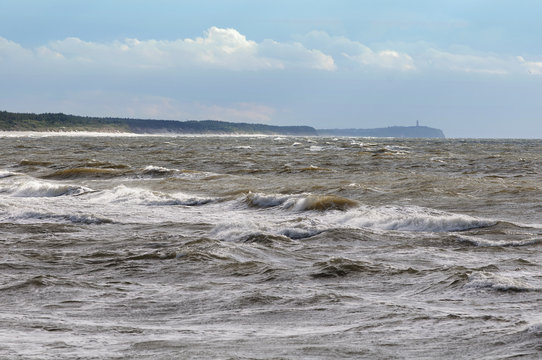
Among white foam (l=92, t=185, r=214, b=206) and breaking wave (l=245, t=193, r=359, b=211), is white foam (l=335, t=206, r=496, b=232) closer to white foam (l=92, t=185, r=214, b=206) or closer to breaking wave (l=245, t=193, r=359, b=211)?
breaking wave (l=245, t=193, r=359, b=211)

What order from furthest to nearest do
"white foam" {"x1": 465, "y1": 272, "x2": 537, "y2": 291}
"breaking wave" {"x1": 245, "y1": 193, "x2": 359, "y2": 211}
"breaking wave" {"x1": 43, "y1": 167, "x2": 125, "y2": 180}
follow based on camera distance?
"breaking wave" {"x1": 43, "y1": 167, "x2": 125, "y2": 180} → "breaking wave" {"x1": 245, "y1": 193, "x2": 359, "y2": 211} → "white foam" {"x1": 465, "y1": 272, "x2": 537, "y2": 291}

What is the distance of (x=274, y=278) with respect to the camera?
30.8 feet

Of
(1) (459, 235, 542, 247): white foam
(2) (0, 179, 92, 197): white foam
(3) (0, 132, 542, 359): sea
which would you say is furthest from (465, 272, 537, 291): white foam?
(2) (0, 179, 92, 197): white foam

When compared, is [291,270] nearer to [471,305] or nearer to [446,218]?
[471,305]

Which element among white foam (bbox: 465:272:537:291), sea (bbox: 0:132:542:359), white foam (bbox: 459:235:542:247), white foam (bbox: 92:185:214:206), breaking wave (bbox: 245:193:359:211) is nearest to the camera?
sea (bbox: 0:132:542:359)

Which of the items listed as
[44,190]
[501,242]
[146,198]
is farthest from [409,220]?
[44,190]

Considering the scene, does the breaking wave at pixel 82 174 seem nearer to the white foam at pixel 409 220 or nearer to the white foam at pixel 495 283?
the white foam at pixel 409 220

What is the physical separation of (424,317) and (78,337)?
3.32 m

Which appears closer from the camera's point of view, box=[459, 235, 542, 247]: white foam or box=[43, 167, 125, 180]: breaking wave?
box=[459, 235, 542, 247]: white foam

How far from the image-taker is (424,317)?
7.01 m

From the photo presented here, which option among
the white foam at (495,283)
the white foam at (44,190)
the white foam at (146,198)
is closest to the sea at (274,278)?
the white foam at (495,283)

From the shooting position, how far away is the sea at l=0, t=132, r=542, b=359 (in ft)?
19.8

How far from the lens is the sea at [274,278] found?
6047mm

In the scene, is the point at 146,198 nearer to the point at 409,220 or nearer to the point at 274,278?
the point at 409,220
